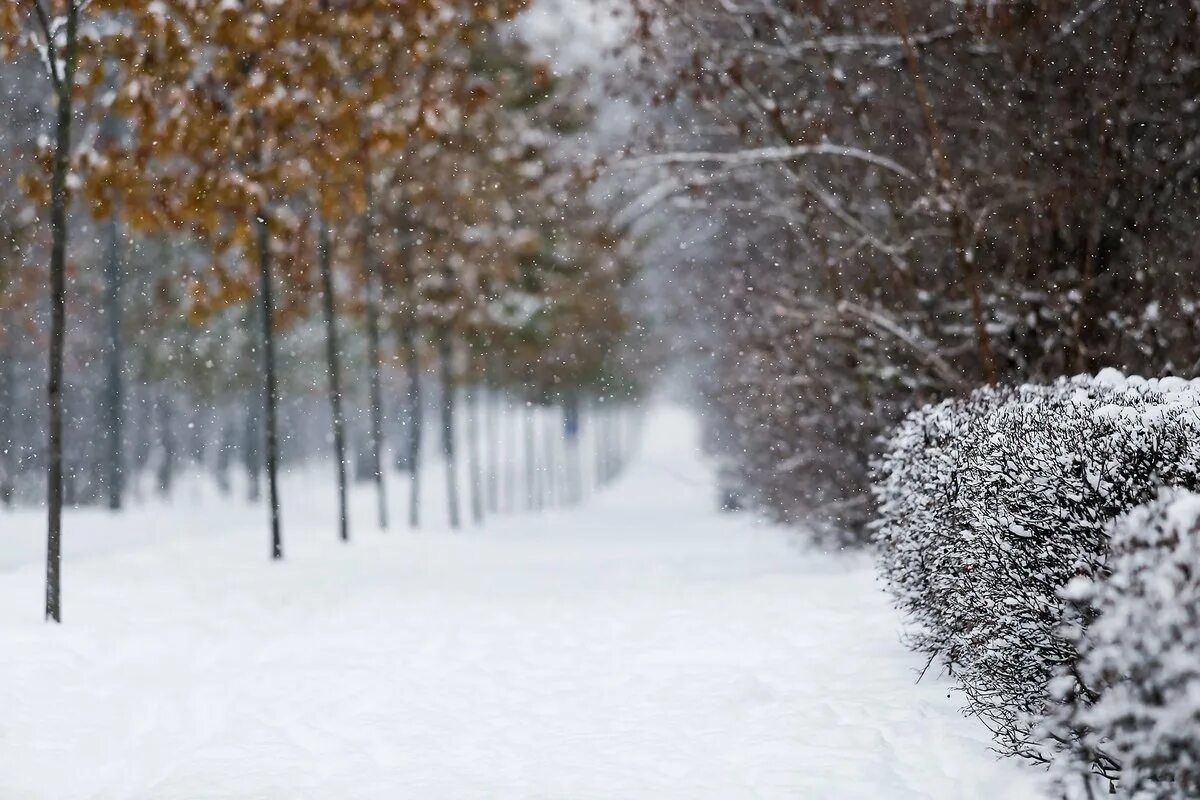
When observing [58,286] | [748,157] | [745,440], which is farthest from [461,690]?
[745,440]

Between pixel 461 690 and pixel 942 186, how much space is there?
5531 millimetres

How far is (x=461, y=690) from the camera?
24.0 ft

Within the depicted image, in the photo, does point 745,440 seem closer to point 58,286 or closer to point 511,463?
point 58,286

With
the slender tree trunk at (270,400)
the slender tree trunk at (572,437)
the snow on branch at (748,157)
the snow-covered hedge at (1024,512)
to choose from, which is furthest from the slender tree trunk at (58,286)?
the slender tree trunk at (572,437)

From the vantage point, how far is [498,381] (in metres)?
29.7

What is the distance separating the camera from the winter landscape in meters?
5.01

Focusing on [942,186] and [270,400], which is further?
[270,400]

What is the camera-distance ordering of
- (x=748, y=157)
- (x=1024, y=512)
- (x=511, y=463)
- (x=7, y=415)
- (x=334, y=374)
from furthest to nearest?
1. (x=511, y=463)
2. (x=7, y=415)
3. (x=334, y=374)
4. (x=748, y=157)
5. (x=1024, y=512)

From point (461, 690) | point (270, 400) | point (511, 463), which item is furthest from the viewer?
point (511, 463)

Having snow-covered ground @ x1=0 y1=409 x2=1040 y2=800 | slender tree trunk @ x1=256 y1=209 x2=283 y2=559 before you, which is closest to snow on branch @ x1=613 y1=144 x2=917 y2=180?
snow-covered ground @ x1=0 y1=409 x2=1040 y2=800

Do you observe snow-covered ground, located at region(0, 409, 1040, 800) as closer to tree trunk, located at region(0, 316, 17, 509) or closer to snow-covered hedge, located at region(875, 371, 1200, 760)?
snow-covered hedge, located at region(875, 371, 1200, 760)

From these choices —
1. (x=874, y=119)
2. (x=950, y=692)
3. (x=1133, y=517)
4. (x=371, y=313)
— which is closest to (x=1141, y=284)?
(x=874, y=119)

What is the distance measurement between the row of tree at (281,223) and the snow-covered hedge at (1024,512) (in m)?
5.02

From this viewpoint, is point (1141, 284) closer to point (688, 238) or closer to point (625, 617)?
point (625, 617)
